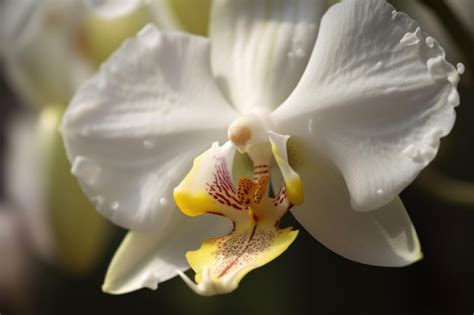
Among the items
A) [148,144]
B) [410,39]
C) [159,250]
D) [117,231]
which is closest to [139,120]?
[148,144]

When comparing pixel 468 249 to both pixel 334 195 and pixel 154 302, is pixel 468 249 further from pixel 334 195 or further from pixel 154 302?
pixel 334 195

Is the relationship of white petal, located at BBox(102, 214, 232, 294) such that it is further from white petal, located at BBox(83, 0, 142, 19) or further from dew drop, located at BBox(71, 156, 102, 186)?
white petal, located at BBox(83, 0, 142, 19)

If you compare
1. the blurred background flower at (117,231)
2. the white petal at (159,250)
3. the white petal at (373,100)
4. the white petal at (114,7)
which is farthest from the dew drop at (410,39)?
the white petal at (114,7)

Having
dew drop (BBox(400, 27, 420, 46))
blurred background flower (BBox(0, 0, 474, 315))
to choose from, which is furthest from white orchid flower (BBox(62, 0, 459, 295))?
blurred background flower (BBox(0, 0, 474, 315))

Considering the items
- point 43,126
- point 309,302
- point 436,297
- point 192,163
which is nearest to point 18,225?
point 43,126

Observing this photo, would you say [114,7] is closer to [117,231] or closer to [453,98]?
[453,98]

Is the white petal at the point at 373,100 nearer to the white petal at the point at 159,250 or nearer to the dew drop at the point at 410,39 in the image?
the dew drop at the point at 410,39
